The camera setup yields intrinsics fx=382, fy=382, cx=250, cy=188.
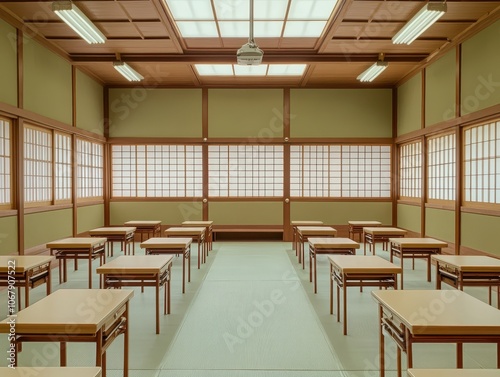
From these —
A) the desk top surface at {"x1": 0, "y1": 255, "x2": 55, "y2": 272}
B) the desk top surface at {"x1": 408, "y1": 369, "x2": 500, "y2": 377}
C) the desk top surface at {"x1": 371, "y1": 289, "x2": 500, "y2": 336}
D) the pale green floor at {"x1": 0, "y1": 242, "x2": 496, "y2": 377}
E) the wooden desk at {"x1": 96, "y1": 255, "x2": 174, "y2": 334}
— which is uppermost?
the desk top surface at {"x1": 371, "y1": 289, "x2": 500, "y2": 336}

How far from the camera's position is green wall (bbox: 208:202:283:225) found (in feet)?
30.3

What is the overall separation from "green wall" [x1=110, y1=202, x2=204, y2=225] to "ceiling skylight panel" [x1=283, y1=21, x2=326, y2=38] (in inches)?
185

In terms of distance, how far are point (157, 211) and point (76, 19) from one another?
5.22 metres

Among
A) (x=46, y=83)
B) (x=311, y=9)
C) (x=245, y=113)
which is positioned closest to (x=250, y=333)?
(x=311, y=9)

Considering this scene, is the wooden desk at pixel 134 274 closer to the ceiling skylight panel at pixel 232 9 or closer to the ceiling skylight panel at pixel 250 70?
the ceiling skylight panel at pixel 232 9

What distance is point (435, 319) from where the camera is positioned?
194 cm

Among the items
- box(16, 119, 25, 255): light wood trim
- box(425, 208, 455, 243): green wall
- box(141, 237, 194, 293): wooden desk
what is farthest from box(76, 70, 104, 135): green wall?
box(425, 208, 455, 243): green wall

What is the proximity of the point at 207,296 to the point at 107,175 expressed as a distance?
5.71 m

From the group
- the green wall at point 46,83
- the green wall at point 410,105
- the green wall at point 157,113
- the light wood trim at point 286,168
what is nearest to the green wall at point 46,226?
the green wall at point 46,83

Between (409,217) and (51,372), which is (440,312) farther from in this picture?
(409,217)

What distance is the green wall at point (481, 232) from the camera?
16.4 feet

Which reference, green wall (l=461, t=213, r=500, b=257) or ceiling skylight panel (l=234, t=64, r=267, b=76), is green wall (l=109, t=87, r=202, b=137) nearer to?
ceiling skylight panel (l=234, t=64, r=267, b=76)

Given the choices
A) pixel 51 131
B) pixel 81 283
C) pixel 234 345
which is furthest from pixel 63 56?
pixel 234 345

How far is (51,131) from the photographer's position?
6547 mm
